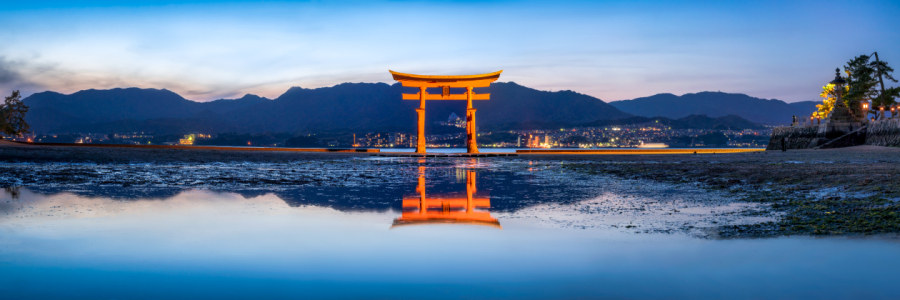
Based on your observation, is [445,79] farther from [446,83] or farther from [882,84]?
[882,84]

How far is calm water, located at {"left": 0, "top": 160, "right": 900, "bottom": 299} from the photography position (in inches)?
165

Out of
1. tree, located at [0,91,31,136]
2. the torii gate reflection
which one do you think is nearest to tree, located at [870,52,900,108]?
the torii gate reflection

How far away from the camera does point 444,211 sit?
29.8 ft

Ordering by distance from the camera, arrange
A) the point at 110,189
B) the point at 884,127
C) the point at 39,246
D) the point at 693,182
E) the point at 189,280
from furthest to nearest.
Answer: the point at 884,127
the point at 693,182
the point at 110,189
the point at 39,246
the point at 189,280

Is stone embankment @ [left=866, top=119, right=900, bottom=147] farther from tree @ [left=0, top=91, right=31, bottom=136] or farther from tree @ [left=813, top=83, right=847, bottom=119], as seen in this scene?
tree @ [left=0, top=91, right=31, bottom=136]

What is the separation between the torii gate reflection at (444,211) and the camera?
25.8 feet

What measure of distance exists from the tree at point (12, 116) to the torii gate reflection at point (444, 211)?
153ft

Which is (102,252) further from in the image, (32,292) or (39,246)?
(32,292)

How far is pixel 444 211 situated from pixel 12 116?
5001 centimetres

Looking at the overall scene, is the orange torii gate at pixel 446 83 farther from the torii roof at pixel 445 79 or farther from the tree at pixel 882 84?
the tree at pixel 882 84

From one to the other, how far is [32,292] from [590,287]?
4.37 meters

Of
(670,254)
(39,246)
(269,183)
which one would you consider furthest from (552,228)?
(269,183)

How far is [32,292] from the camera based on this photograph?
4.11 m

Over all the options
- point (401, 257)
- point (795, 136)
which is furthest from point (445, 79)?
point (401, 257)
